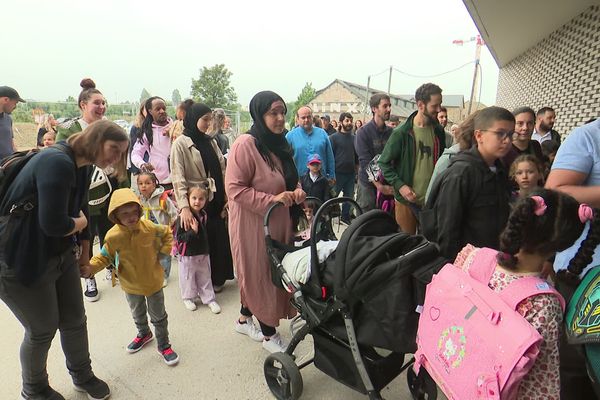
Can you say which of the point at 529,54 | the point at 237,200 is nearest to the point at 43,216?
the point at 237,200

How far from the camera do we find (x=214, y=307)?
340 centimetres

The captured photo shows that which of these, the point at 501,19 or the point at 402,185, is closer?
the point at 402,185

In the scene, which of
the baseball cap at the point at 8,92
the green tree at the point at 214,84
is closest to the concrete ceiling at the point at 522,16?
the baseball cap at the point at 8,92

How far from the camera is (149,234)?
8.36ft

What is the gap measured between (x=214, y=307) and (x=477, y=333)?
2593 mm

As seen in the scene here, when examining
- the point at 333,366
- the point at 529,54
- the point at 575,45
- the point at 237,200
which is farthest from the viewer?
the point at 529,54

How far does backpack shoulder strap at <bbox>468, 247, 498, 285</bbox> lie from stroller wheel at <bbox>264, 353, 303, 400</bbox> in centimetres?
118

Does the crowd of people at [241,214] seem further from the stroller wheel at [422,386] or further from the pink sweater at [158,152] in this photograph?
the stroller wheel at [422,386]

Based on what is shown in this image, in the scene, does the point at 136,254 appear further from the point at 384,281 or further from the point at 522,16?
the point at 522,16

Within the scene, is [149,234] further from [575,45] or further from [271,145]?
[575,45]

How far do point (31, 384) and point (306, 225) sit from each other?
195cm

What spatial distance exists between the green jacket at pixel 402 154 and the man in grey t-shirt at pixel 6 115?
4.68 metres

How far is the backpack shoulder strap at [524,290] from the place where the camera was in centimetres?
129

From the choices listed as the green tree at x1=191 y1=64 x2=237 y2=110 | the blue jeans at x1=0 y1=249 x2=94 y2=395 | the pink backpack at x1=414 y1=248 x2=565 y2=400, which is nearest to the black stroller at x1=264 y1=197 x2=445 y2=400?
the pink backpack at x1=414 y1=248 x2=565 y2=400
